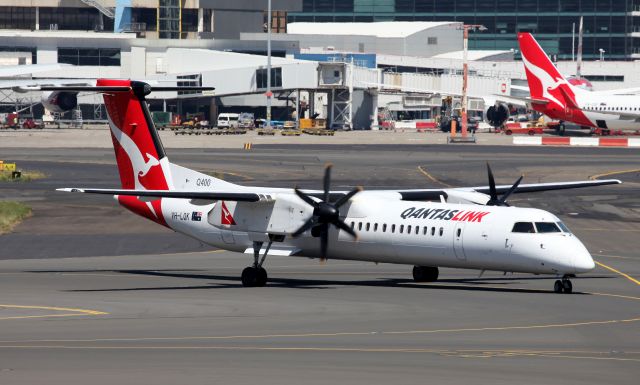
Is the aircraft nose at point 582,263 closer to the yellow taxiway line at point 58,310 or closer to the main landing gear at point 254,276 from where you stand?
the main landing gear at point 254,276

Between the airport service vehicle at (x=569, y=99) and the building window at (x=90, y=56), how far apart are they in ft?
187

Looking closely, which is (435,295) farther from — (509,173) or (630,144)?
(630,144)

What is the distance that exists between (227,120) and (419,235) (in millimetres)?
110396

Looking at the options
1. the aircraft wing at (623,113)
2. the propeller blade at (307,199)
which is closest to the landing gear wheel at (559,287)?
the propeller blade at (307,199)

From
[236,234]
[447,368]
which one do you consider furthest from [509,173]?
[447,368]

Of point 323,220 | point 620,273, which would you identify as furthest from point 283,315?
point 620,273

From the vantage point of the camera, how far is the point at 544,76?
120 metres

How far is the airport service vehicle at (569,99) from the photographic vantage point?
119562 mm

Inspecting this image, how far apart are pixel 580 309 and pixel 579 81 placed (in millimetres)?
105942

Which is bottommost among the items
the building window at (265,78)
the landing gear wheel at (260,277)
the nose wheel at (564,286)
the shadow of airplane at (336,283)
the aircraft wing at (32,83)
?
the shadow of airplane at (336,283)

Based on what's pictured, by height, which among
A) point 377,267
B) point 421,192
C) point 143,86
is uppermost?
point 143,86

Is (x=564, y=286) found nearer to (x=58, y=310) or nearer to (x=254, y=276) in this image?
(x=254, y=276)

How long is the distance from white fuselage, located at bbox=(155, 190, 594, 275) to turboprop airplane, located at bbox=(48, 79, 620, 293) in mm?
30

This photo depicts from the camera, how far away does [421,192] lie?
39.5 meters
